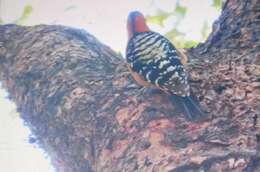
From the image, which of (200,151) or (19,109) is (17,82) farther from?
(200,151)

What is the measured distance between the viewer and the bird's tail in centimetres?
194

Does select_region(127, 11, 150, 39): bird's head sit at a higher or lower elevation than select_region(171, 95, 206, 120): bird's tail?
higher

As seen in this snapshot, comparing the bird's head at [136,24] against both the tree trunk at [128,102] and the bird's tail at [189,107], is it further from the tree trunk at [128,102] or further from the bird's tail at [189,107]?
the bird's tail at [189,107]

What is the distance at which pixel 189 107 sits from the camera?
6.53ft

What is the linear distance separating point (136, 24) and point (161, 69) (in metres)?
1.19

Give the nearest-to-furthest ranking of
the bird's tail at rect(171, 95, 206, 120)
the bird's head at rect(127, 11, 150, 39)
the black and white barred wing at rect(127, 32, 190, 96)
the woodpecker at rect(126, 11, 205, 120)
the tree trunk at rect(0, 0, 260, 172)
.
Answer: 1. the tree trunk at rect(0, 0, 260, 172)
2. the bird's tail at rect(171, 95, 206, 120)
3. the woodpecker at rect(126, 11, 205, 120)
4. the black and white barred wing at rect(127, 32, 190, 96)
5. the bird's head at rect(127, 11, 150, 39)

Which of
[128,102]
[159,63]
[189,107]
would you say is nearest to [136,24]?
[159,63]

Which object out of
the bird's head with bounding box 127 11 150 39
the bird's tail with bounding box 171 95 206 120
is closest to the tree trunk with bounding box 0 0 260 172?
the bird's tail with bounding box 171 95 206 120

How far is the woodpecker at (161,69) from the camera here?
2.11m

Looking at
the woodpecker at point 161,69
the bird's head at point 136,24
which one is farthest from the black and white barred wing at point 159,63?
the bird's head at point 136,24

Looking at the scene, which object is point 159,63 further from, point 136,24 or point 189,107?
point 136,24

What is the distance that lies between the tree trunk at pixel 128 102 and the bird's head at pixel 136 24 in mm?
647

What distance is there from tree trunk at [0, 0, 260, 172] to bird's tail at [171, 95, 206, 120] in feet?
0.11

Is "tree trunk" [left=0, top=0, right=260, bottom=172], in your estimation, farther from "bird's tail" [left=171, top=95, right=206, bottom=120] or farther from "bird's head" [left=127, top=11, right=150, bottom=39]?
"bird's head" [left=127, top=11, right=150, bottom=39]
